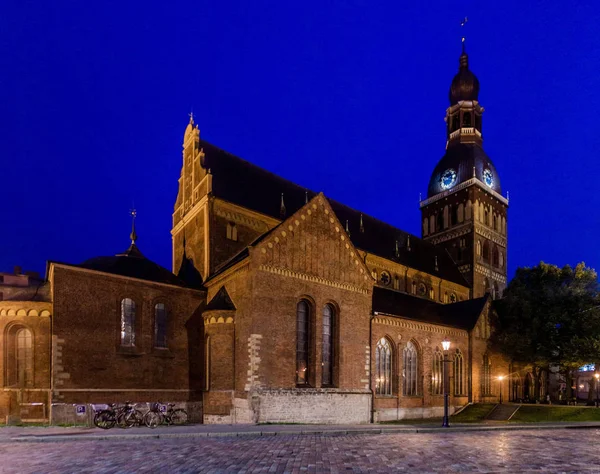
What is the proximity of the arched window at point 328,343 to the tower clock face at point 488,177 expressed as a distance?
36.4 meters

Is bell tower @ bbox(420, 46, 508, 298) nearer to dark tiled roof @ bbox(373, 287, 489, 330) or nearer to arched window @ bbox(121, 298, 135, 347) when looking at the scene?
dark tiled roof @ bbox(373, 287, 489, 330)

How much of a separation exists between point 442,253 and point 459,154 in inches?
482

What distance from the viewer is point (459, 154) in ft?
197

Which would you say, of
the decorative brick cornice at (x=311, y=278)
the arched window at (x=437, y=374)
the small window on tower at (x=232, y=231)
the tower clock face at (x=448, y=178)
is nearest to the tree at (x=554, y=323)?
the arched window at (x=437, y=374)

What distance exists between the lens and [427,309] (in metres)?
43.8

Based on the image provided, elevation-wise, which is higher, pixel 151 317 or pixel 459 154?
pixel 459 154

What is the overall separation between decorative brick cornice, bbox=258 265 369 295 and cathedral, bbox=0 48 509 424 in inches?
3.6

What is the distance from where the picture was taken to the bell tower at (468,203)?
57688mm

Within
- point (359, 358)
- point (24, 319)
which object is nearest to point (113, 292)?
point (24, 319)

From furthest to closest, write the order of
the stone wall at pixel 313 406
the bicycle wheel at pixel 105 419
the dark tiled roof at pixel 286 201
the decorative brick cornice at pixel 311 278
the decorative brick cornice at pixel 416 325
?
the dark tiled roof at pixel 286 201 < the decorative brick cornice at pixel 416 325 < the decorative brick cornice at pixel 311 278 < the stone wall at pixel 313 406 < the bicycle wheel at pixel 105 419

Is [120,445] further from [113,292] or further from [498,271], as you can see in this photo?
[498,271]

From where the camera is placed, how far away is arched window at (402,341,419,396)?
123 ft

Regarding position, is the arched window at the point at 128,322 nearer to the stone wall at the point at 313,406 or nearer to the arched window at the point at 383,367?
the stone wall at the point at 313,406

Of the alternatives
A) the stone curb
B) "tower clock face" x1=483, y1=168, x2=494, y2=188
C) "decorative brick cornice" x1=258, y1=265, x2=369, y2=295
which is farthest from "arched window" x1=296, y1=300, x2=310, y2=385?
"tower clock face" x1=483, y1=168, x2=494, y2=188
